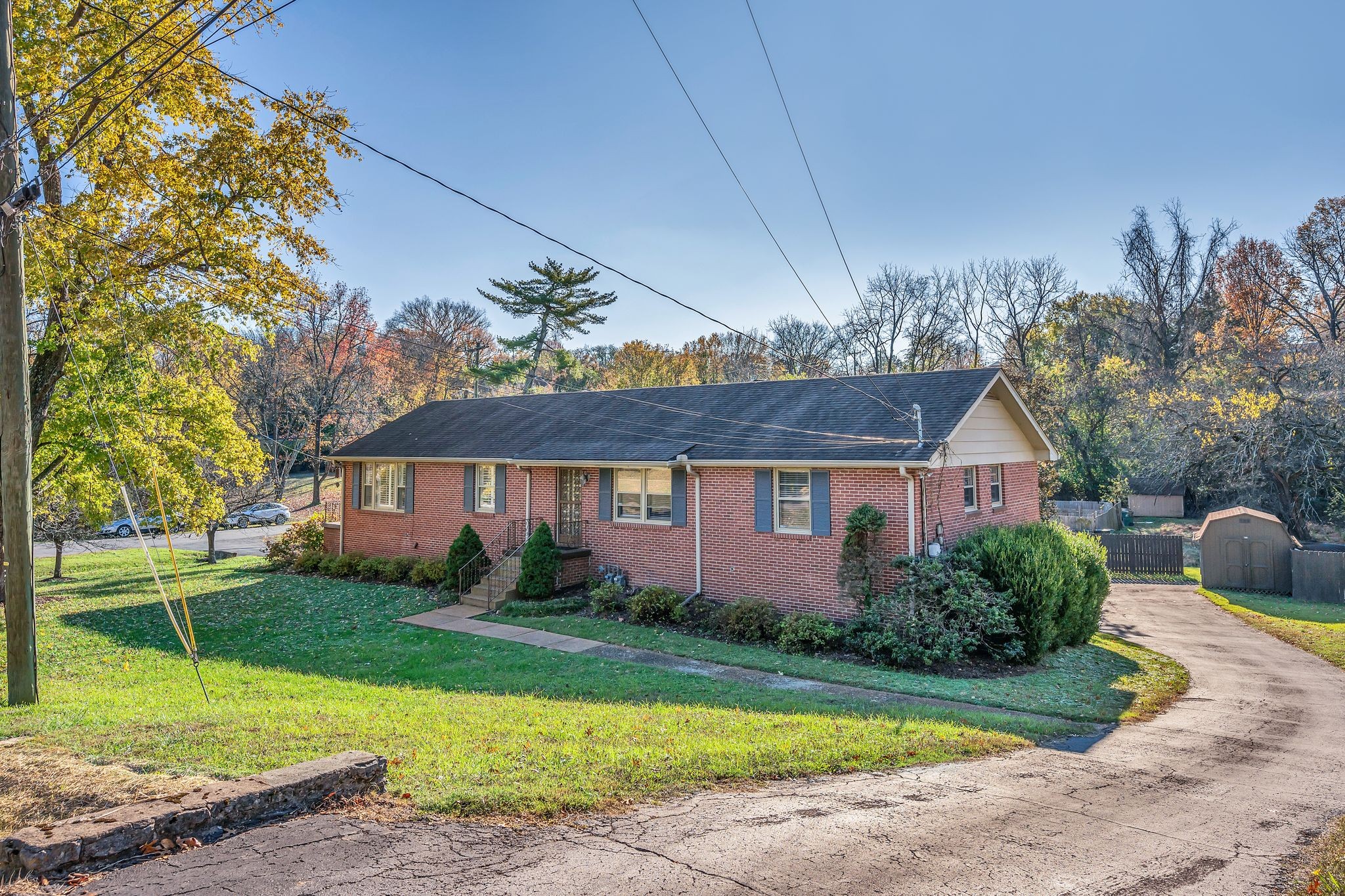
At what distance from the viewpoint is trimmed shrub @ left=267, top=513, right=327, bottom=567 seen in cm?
2230

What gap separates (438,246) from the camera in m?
17.8

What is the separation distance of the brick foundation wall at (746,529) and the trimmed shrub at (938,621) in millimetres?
700

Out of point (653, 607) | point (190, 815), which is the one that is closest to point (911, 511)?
point (653, 607)

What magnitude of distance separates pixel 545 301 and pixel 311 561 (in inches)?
949

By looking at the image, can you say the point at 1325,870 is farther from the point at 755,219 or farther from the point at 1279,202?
the point at 1279,202

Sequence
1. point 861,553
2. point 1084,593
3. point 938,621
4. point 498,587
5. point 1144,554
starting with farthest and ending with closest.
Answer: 1. point 1144,554
2. point 498,587
3. point 1084,593
4. point 861,553
5. point 938,621

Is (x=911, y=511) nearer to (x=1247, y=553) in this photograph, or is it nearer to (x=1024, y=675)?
(x=1024, y=675)

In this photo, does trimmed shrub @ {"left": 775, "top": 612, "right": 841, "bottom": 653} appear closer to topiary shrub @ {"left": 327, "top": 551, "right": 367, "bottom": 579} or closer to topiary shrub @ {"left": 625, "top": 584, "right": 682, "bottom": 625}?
topiary shrub @ {"left": 625, "top": 584, "right": 682, "bottom": 625}

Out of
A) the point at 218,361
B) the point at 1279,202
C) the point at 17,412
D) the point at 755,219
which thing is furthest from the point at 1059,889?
the point at 1279,202

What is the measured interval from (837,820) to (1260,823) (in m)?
3.50

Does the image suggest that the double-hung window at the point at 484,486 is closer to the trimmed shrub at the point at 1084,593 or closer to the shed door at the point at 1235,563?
the trimmed shrub at the point at 1084,593

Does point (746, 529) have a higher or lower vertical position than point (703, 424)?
lower

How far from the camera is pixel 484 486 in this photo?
19078mm

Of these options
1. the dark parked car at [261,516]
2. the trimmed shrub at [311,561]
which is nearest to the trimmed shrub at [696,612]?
the trimmed shrub at [311,561]
